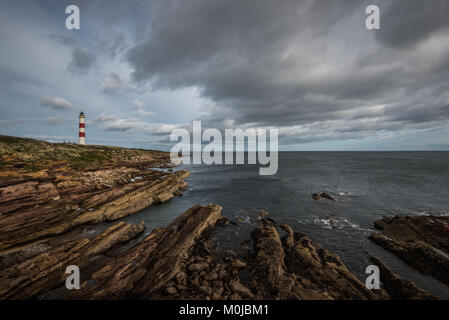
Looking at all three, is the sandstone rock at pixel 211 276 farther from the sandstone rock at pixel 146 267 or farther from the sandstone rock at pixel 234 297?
the sandstone rock at pixel 146 267

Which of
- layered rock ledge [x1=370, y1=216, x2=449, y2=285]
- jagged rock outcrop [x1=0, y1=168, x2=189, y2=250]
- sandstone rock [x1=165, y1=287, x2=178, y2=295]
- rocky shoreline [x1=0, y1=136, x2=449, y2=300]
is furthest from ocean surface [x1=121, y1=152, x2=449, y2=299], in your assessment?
sandstone rock [x1=165, y1=287, x2=178, y2=295]

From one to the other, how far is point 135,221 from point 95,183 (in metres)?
17.9

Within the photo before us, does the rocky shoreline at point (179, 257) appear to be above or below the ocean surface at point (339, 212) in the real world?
above

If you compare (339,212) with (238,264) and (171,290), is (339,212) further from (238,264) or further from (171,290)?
(171,290)

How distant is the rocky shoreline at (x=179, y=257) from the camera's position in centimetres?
1041

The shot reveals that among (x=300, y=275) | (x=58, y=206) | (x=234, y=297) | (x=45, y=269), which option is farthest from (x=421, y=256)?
(x=58, y=206)

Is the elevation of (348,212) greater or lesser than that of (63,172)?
lesser

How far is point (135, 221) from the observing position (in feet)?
75.6

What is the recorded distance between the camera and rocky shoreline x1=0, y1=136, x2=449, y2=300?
10414 mm

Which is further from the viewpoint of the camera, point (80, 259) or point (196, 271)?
point (80, 259)

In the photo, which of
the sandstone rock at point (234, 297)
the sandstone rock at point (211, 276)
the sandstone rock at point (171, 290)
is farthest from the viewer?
the sandstone rock at point (211, 276)

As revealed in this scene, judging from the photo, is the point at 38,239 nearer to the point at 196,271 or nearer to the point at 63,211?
the point at 63,211

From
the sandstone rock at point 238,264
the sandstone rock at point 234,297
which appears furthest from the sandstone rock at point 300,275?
the sandstone rock at point 234,297
